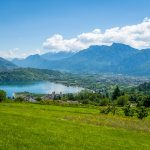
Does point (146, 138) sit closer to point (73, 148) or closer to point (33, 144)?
point (73, 148)

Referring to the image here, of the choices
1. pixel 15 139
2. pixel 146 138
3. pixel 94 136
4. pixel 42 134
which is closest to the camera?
pixel 15 139

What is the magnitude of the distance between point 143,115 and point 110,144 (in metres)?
49.6

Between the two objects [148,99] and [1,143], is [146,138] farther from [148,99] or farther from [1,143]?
[148,99]

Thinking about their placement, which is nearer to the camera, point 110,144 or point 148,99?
point 110,144

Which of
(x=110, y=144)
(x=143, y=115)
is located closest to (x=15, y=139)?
(x=110, y=144)

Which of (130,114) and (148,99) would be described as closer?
(130,114)

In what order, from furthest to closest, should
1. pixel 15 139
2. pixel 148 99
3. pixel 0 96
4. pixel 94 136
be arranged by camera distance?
pixel 148 99 < pixel 0 96 < pixel 94 136 < pixel 15 139

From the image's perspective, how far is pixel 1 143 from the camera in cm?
2117

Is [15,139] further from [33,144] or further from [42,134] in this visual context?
[42,134]

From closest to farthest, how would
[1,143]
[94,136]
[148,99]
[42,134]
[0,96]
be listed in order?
[1,143] → [42,134] → [94,136] → [0,96] → [148,99]

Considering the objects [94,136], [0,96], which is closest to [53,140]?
[94,136]

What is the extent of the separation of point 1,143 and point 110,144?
34.3 ft

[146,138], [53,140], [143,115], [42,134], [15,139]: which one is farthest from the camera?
[143,115]

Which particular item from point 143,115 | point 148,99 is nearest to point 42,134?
point 143,115
